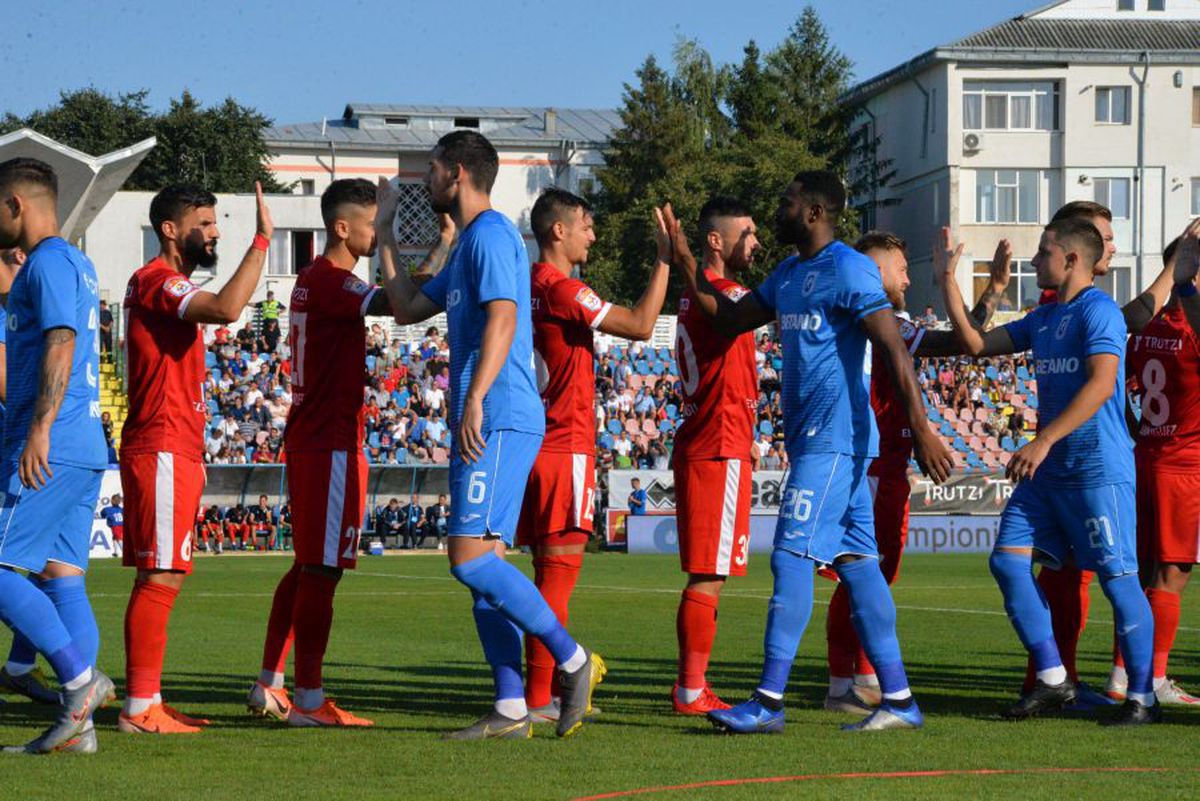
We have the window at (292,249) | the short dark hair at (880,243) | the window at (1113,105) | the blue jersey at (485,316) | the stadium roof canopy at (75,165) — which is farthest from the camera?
the window at (1113,105)

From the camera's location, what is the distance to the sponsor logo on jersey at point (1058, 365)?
29.4 ft

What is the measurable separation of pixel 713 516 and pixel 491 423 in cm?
184

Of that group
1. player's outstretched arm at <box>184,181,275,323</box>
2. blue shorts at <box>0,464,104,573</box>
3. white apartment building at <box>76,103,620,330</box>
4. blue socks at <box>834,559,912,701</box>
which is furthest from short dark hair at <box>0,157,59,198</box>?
white apartment building at <box>76,103,620,330</box>

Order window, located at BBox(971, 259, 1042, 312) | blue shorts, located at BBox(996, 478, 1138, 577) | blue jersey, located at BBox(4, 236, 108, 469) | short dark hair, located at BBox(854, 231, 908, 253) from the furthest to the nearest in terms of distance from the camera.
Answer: window, located at BBox(971, 259, 1042, 312)
short dark hair, located at BBox(854, 231, 908, 253)
blue shorts, located at BBox(996, 478, 1138, 577)
blue jersey, located at BBox(4, 236, 108, 469)

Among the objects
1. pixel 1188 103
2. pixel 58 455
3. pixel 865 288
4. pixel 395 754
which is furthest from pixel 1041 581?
pixel 1188 103

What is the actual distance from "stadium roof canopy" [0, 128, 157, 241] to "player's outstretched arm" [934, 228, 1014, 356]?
1318 inches

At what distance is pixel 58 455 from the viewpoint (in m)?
7.89

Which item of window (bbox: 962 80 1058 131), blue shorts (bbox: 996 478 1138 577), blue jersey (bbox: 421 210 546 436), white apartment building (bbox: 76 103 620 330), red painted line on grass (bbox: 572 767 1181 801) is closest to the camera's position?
red painted line on grass (bbox: 572 767 1181 801)

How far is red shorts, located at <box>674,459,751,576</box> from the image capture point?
939 centimetres

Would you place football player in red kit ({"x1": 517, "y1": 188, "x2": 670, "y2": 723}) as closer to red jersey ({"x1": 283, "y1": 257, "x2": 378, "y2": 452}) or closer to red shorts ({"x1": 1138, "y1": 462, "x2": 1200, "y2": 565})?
red jersey ({"x1": 283, "y1": 257, "x2": 378, "y2": 452})

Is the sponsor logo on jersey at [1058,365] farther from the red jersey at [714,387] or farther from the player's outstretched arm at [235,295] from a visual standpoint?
the player's outstretched arm at [235,295]

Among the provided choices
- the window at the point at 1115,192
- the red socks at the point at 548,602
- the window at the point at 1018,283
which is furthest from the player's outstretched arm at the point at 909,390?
the window at the point at 1115,192

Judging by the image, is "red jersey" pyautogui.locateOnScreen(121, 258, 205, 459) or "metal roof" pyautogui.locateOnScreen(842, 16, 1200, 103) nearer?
"red jersey" pyautogui.locateOnScreen(121, 258, 205, 459)

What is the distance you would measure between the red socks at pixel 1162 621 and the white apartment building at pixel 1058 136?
2347 inches
